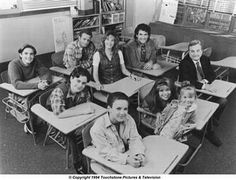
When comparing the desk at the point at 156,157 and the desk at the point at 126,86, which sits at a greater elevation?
the desk at the point at 126,86

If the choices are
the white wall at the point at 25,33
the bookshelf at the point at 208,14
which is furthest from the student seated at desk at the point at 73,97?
the bookshelf at the point at 208,14

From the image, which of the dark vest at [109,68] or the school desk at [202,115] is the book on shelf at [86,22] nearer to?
the dark vest at [109,68]

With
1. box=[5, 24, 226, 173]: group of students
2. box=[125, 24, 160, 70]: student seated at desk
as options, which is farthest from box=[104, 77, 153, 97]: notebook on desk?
box=[125, 24, 160, 70]: student seated at desk

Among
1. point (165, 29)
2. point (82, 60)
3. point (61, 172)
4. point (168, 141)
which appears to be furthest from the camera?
point (165, 29)

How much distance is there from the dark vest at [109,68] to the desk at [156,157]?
54.0 inches

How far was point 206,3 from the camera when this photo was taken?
455 cm

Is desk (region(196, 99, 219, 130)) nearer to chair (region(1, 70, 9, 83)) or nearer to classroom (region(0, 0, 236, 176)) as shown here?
classroom (region(0, 0, 236, 176))

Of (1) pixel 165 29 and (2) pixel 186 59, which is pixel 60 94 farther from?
(1) pixel 165 29

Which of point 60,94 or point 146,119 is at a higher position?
point 60,94

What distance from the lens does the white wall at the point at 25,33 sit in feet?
14.0

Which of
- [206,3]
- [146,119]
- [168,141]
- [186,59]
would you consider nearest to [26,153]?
[146,119]

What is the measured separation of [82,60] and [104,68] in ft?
1.59

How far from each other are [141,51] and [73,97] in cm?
148

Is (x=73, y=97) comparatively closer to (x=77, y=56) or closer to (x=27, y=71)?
(x=27, y=71)
